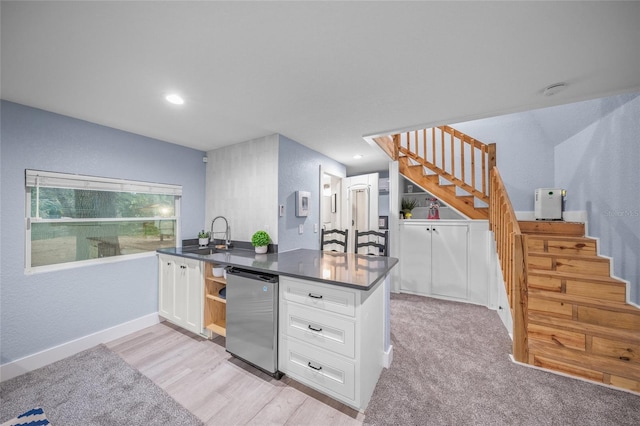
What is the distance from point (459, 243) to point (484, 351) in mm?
1637

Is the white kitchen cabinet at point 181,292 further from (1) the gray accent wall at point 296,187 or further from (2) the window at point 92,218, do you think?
(1) the gray accent wall at point 296,187

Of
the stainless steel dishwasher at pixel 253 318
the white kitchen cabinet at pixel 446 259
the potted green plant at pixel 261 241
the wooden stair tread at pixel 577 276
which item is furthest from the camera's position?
the white kitchen cabinet at pixel 446 259

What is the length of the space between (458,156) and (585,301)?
271 cm

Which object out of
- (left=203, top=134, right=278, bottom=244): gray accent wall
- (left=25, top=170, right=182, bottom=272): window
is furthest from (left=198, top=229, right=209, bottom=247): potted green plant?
(left=25, top=170, right=182, bottom=272): window

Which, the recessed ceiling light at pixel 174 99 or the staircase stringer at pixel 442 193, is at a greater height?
the recessed ceiling light at pixel 174 99

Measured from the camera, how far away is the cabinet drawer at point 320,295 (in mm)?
1507

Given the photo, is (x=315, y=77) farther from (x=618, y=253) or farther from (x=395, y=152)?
(x=618, y=253)

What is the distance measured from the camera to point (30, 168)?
2.03 m

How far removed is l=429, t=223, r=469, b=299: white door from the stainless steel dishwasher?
2.85 meters

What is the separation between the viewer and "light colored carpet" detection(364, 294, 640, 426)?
1483 mm

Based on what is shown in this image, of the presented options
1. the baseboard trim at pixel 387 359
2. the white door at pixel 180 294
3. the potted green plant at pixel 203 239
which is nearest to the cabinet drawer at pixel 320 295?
the baseboard trim at pixel 387 359

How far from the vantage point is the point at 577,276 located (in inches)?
93.9

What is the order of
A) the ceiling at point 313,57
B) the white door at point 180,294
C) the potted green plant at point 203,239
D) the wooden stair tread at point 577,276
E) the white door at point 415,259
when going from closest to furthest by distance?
the ceiling at point 313,57
the wooden stair tread at point 577,276
the white door at point 180,294
the potted green plant at point 203,239
the white door at point 415,259

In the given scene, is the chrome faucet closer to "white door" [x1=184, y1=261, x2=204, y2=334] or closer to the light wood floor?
"white door" [x1=184, y1=261, x2=204, y2=334]
